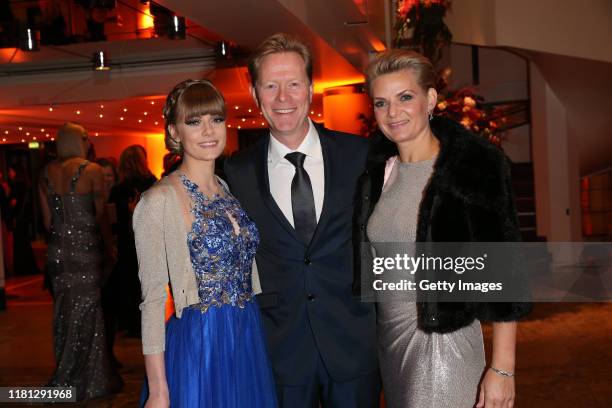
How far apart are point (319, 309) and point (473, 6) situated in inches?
267

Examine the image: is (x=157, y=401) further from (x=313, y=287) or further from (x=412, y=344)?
(x=412, y=344)

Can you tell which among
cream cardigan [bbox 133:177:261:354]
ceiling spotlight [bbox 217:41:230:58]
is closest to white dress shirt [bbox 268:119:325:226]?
cream cardigan [bbox 133:177:261:354]

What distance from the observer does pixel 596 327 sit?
5.68m

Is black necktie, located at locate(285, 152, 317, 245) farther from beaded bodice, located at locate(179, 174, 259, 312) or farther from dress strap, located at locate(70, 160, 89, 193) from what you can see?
dress strap, located at locate(70, 160, 89, 193)

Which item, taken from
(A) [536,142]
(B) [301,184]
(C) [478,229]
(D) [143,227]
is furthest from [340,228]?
(A) [536,142]

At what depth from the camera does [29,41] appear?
17.1 ft

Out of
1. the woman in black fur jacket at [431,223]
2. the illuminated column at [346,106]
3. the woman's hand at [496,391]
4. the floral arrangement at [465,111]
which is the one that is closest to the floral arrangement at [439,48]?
the floral arrangement at [465,111]

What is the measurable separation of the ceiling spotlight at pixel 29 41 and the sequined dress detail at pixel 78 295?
153 centimetres

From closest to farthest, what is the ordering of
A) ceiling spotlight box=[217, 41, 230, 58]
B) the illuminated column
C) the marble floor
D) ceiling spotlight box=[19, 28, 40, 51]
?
the marble floor, ceiling spotlight box=[19, 28, 40, 51], ceiling spotlight box=[217, 41, 230, 58], the illuminated column

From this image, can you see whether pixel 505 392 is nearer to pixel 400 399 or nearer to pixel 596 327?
pixel 400 399

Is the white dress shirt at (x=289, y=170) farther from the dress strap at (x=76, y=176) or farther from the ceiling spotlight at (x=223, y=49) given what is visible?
the ceiling spotlight at (x=223, y=49)

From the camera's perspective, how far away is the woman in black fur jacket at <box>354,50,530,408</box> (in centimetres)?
191

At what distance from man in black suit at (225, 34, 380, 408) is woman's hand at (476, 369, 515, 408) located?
1.52 ft

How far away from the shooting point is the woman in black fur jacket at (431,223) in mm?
1906
